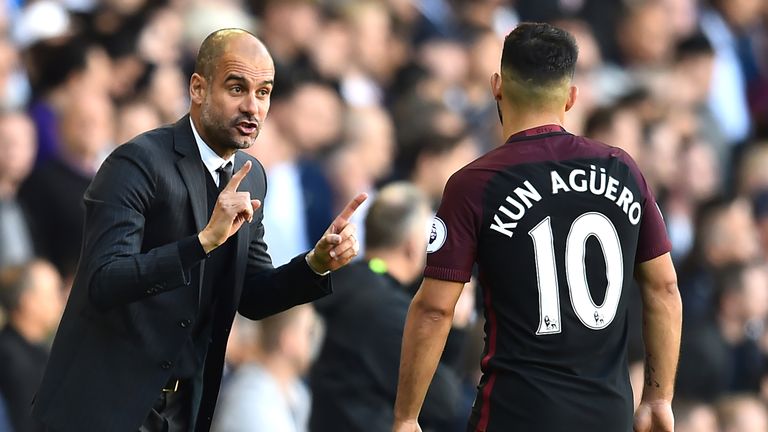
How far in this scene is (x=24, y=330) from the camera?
27.3ft

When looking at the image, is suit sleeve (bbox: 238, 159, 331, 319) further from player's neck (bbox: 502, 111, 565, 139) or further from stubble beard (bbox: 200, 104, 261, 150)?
player's neck (bbox: 502, 111, 565, 139)

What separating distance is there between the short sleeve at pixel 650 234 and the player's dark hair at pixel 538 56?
45cm

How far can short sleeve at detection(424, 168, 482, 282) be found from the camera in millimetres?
5332

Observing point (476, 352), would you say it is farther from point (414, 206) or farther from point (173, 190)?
point (173, 190)

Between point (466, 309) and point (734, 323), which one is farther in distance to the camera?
point (734, 323)

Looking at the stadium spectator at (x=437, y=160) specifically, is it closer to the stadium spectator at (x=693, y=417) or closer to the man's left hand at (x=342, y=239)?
the stadium spectator at (x=693, y=417)

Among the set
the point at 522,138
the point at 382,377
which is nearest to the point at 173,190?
the point at 522,138

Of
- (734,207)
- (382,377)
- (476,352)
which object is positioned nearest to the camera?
(382,377)

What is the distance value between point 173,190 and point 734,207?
274 inches

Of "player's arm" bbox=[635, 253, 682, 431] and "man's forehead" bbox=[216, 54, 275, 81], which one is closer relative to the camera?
"man's forehead" bbox=[216, 54, 275, 81]

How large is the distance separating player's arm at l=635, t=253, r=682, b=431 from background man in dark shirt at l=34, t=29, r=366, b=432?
3.45 feet

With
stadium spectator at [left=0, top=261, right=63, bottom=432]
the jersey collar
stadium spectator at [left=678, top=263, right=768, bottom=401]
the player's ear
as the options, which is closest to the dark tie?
the jersey collar

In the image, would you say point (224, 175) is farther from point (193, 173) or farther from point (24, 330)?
point (24, 330)

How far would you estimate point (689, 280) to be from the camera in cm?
1098
